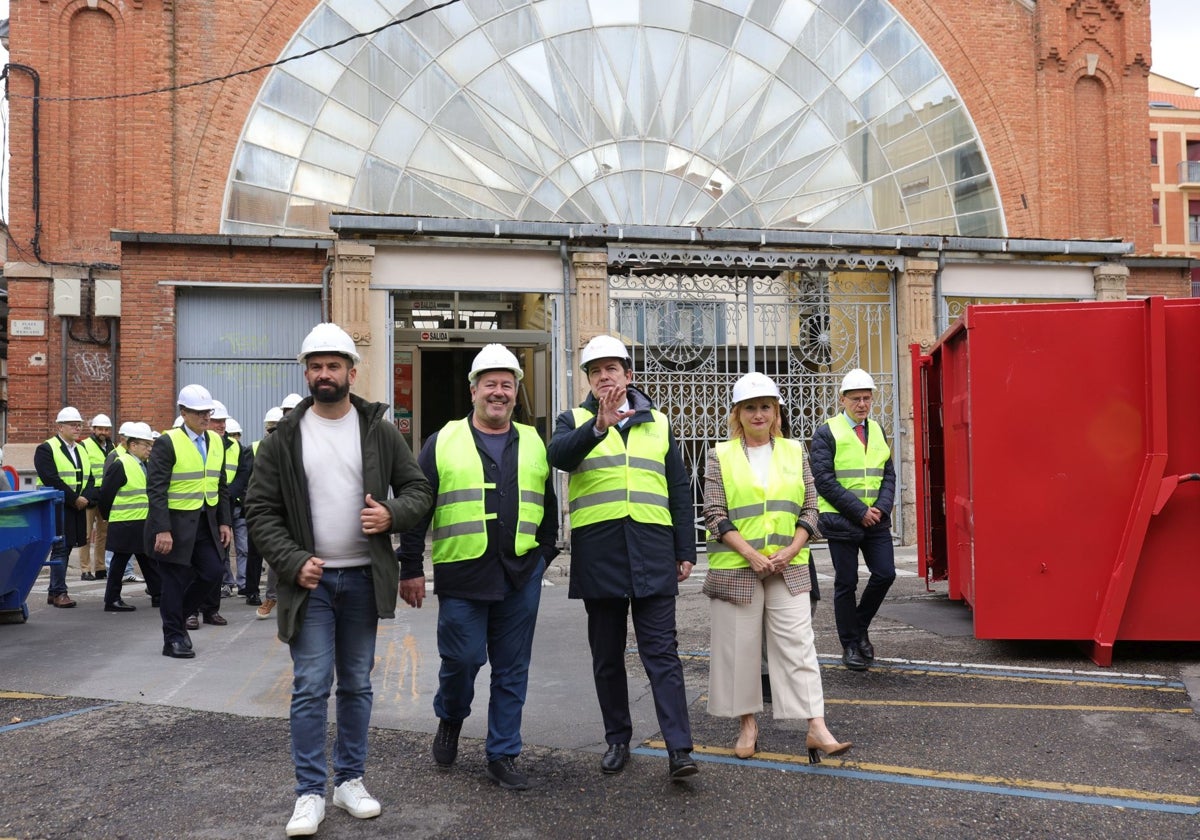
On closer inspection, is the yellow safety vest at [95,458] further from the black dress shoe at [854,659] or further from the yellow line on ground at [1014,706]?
the yellow line on ground at [1014,706]

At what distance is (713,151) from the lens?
1761cm

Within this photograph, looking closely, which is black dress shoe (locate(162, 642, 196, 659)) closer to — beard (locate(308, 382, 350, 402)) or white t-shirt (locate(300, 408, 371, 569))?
white t-shirt (locate(300, 408, 371, 569))

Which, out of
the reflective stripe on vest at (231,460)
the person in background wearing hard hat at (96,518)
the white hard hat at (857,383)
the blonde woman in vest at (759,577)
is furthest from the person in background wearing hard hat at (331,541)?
the person in background wearing hard hat at (96,518)

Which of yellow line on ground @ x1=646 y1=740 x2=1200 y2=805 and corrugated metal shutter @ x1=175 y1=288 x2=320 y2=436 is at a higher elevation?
corrugated metal shutter @ x1=175 y1=288 x2=320 y2=436

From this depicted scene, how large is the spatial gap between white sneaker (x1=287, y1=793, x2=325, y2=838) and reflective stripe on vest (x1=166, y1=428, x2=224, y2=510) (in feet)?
14.5

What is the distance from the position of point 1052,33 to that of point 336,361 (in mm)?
19241

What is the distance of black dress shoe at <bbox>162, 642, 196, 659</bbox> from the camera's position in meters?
7.32

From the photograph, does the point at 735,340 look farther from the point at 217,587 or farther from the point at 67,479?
the point at 67,479

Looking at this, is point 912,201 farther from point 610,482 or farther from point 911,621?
point 610,482

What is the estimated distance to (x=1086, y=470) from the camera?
6.75m

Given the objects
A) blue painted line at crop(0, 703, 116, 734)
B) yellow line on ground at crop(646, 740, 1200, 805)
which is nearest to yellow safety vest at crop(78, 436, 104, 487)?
blue painted line at crop(0, 703, 116, 734)

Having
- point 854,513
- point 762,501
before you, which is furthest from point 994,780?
point 854,513

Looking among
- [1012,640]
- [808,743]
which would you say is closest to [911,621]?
[1012,640]

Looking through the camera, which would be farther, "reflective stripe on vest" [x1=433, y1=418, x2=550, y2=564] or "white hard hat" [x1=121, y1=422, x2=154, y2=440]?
"white hard hat" [x1=121, y1=422, x2=154, y2=440]
